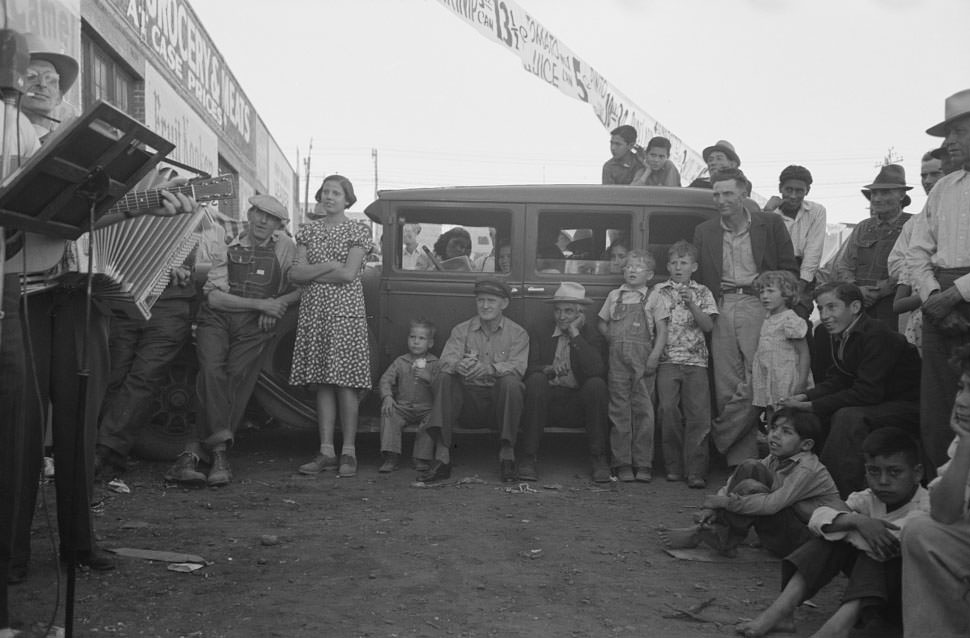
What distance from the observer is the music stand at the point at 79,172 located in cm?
328

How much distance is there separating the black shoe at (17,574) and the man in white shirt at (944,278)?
4004mm

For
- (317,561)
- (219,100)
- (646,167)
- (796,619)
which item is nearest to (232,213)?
(219,100)

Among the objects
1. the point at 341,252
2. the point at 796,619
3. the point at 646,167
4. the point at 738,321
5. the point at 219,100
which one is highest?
the point at 219,100

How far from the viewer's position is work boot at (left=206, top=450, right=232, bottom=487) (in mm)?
6684

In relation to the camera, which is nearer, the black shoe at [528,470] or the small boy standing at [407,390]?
the black shoe at [528,470]

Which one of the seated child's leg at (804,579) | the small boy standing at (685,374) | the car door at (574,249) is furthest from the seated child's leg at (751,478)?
the car door at (574,249)

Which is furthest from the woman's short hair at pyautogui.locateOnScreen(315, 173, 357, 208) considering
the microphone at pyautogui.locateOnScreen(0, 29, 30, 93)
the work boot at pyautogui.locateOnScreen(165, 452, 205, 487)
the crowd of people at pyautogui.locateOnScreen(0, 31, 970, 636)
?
the microphone at pyautogui.locateOnScreen(0, 29, 30, 93)

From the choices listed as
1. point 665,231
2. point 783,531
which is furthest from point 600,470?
point 783,531

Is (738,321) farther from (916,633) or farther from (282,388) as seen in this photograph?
(916,633)

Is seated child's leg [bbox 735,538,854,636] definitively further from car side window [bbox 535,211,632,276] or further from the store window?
the store window

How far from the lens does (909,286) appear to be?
5934mm

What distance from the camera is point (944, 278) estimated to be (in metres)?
5.01

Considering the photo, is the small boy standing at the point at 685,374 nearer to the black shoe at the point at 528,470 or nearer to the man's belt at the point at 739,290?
the man's belt at the point at 739,290

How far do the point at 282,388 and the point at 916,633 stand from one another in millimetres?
4888
